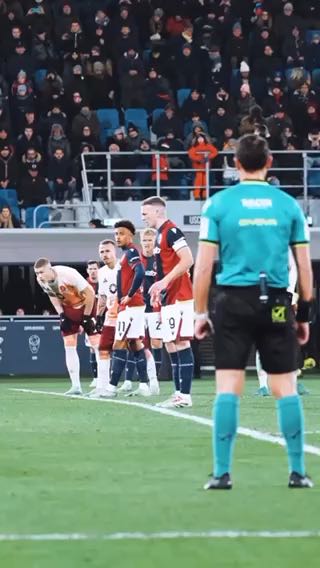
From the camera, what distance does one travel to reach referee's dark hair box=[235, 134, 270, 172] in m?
8.33

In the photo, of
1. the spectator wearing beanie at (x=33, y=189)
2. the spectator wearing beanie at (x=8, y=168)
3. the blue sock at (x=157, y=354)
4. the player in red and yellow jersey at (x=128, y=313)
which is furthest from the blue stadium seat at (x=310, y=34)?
the player in red and yellow jersey at (x=128, y=313)

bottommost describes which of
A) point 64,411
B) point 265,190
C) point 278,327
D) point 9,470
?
point 64,411

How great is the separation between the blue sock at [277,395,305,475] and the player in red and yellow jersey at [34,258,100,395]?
34.9ft

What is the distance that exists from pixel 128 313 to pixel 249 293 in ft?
37.6

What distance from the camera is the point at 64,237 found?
29094 mm

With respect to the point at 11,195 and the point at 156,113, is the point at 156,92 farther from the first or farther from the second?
the point at 11,195

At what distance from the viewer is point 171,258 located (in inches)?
634

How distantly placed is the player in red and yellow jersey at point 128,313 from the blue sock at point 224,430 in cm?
1048

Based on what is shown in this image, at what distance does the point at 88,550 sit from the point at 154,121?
24799 mm

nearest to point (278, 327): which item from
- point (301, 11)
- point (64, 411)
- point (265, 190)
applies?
point (265, 190)

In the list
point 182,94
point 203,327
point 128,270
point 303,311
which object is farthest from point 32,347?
point 203,327

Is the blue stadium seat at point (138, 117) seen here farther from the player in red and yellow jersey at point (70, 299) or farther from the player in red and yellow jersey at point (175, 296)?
the player in red and yellow jersey at point (175, 296)

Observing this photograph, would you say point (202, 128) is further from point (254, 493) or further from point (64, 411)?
point (254, 493)

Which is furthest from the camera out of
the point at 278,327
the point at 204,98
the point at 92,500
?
the point at 204,98
